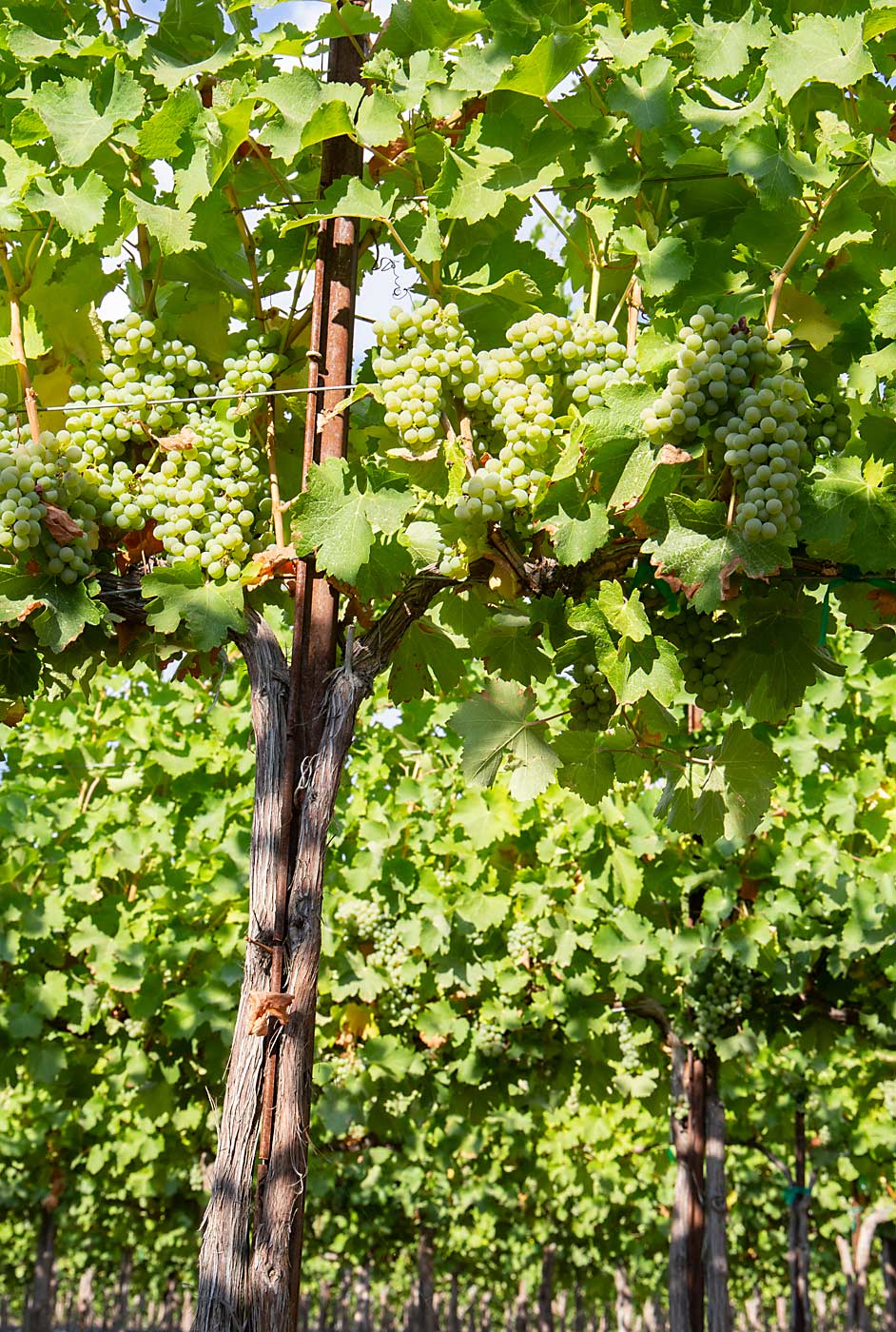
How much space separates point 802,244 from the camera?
6.98 ft

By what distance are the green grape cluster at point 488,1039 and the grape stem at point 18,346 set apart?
523 cm

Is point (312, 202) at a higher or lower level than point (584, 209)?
higher

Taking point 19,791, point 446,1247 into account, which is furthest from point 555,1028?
point 446,1247

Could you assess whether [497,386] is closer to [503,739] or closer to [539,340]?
[539,340]

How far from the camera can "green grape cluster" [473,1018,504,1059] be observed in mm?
7027

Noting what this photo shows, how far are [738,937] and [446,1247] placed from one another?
15.8m

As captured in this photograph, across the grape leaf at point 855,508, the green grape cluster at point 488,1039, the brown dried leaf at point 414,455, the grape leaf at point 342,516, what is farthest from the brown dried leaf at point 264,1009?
the green grape cluster at point 488,1039

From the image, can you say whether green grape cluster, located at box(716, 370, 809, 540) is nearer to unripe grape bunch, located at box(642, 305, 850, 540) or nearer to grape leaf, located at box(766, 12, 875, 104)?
unripe grape bunch, located at box(642, 305, 850, 540)

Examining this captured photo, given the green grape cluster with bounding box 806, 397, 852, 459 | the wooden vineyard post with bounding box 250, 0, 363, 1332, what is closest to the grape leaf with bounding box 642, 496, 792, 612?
the green grape cluster with bounding box 806, 397, 852, 459

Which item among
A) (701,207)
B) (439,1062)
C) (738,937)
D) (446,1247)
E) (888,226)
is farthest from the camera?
(446,1247)

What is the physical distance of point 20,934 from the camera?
7121 mm

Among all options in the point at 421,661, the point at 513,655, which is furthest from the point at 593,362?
the point at 421,661

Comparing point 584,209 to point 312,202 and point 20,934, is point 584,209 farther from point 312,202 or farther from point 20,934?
point 20,934

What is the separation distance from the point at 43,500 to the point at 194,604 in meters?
0.37
